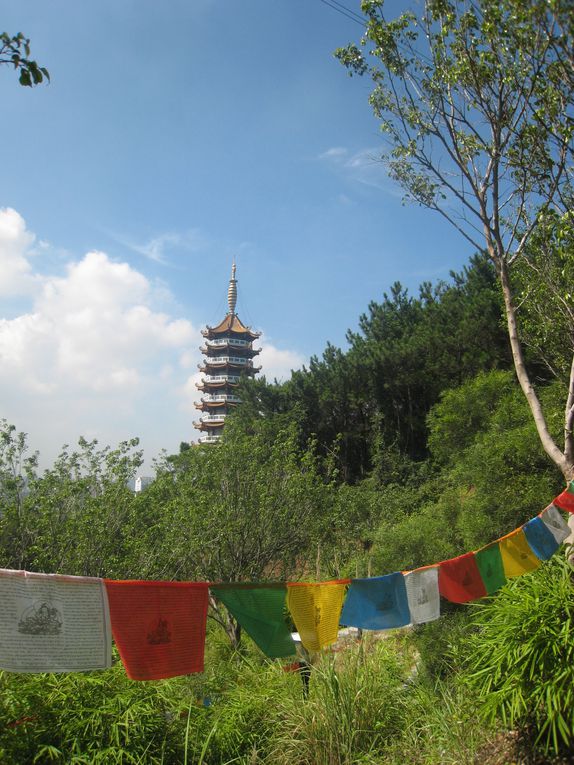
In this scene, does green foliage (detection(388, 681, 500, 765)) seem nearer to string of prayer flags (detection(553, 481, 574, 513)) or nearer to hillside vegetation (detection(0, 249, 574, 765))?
hillside vegetation (detection(0, 249, 574, 765))

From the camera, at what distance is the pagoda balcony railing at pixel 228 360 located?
1544 inches

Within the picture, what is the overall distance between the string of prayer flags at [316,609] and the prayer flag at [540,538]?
1.99 m

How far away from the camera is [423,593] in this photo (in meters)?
5.20

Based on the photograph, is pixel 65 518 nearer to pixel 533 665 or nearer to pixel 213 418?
pixel 533 665

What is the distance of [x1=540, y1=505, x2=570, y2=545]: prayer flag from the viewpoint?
5.78 meters

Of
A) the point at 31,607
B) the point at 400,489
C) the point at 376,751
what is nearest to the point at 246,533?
the point at 376,751

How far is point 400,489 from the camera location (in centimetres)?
1842

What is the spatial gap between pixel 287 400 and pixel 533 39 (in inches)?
718

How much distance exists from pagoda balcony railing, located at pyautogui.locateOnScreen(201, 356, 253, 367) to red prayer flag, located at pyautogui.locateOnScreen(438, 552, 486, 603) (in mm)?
34248

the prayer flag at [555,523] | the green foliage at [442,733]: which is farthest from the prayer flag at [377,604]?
the prayer flag at [555,523]

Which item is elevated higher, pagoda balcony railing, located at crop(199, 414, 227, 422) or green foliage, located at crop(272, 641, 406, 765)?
pagoda balcony railing, located at crop(199, 414, 227, 422)

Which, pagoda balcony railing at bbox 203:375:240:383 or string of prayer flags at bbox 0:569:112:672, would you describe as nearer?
string of prayer flags at bbox 0:569:112:672

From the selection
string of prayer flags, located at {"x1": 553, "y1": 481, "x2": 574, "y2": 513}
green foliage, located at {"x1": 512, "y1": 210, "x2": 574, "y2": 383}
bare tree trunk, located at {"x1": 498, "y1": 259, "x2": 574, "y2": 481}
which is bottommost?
string of prayer flags, located at {"x1": 553, "y1": 481, "x2": 574, "y2": 513}

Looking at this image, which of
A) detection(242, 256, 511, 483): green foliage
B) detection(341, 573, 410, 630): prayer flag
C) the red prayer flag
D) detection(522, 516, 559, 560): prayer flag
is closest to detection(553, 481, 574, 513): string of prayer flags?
detection(522, 516, 559, 560): prayer flag
